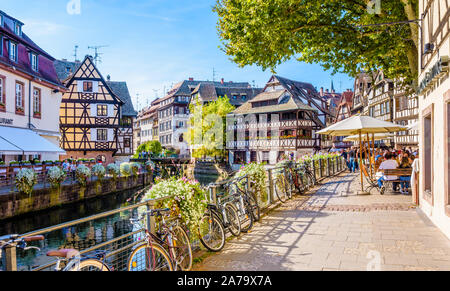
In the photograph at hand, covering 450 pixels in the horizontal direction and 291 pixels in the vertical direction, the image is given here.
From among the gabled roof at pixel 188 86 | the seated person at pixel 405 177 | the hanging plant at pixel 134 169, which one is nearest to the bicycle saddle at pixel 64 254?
the seated person at pixel 405 177

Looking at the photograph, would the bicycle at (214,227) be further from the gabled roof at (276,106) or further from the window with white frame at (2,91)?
the gabled roof at (276,106)

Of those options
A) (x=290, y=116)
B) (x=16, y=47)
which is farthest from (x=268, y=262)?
(x=290, y=116)

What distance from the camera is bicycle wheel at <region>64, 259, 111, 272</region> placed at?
3.09 meters

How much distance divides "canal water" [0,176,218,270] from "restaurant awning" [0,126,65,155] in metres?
3.25

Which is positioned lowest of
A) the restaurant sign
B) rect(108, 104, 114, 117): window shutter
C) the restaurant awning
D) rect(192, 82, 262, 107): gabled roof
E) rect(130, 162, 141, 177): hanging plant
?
rect(130, 162, 141, 177): hanging plant

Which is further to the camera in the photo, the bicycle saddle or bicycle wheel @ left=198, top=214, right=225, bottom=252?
bicycle wheel @ left=198, top=214, right=225, bottom=252

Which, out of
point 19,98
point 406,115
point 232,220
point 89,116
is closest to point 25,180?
point 19,98

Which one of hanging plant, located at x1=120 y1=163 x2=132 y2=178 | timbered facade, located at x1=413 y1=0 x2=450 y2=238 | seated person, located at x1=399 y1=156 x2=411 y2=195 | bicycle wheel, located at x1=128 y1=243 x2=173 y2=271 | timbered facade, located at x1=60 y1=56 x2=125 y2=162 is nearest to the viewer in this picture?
bicycle wheel, located at x1=128 y1=243 x2=173 y2=271

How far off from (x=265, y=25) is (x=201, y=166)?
41.1 meters

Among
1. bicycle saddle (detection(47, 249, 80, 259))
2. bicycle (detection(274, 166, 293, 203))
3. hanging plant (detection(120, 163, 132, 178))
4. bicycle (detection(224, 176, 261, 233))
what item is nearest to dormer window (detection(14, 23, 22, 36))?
hanging plant (detection(120, 163, 132, 178))

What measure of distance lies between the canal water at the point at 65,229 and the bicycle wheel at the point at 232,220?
4.17m

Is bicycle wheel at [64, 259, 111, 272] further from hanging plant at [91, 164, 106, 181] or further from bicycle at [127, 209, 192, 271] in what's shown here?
hanging plant at [91, 164, 106, 181]

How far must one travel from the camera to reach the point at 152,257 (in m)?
4.12
